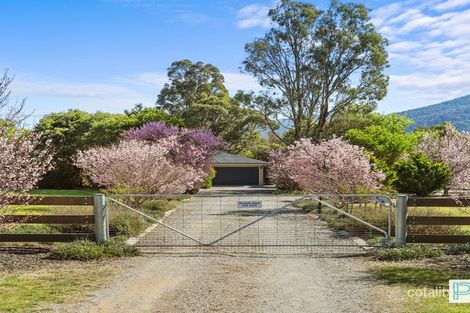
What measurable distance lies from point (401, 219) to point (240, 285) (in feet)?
15.6

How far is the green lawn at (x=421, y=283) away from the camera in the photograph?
685 cm

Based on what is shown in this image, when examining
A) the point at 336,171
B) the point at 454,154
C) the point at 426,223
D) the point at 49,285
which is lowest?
the point at 49,285

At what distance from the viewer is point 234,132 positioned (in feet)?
212

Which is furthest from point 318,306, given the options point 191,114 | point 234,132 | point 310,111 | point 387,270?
point 234,132

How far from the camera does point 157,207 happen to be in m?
21.5

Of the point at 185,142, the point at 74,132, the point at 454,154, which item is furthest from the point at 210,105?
the point at 454,154

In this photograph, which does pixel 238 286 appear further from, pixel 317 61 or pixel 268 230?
pixel 317 61

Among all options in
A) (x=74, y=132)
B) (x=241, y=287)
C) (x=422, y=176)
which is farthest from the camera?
(x=74, y=132)

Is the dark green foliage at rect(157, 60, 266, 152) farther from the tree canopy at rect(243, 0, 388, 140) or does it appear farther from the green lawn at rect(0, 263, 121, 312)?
the green lawn at rect(0, 263, 121, 312)

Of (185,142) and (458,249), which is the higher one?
(185,142)

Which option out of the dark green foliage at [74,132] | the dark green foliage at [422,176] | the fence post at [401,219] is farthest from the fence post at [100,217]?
the dark green foliage at [74,132]

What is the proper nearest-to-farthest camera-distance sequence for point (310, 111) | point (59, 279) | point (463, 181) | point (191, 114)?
1. point (59, 279)
2. point (463, 181)
3. point (310, 111)
4. point (191, 114)

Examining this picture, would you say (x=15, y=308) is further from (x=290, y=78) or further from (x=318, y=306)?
(x=290, y=78)

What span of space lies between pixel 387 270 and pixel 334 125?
139 feet
